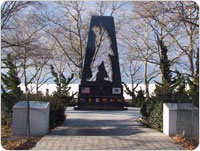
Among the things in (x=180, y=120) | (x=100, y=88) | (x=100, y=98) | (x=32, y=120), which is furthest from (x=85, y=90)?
(x=180, y=120)

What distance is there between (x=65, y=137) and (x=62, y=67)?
32048 millimetres

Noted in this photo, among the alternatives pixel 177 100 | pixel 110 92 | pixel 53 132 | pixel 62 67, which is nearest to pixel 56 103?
pixel 53 132

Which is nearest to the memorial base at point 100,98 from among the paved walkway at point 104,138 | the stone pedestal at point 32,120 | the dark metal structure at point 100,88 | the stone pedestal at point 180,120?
the dark metal structure at point 100,88

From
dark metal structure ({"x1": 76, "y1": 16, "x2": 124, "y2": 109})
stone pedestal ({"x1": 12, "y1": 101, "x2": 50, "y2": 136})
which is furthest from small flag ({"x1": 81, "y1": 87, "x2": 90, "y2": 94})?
stone pedestal ({"x1": 12, "y1": 101, "x2": 50, "y2": 136})

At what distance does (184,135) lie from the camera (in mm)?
10922

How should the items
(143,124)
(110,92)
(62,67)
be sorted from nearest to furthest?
(143,124) → (110,92) → (62,67)

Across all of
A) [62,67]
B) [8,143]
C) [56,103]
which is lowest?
[8,143]

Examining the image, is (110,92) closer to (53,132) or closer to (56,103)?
(56,103)

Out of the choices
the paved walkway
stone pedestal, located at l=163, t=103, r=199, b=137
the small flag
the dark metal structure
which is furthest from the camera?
the small flag

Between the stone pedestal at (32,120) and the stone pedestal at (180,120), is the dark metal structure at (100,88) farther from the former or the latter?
the stone pedestal at (180,120)

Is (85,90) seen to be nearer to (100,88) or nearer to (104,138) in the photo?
(100,88)

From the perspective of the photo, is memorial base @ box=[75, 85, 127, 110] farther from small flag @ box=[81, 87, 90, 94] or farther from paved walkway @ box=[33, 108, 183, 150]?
paved walkway @ box=[33, 108, 183, 150]

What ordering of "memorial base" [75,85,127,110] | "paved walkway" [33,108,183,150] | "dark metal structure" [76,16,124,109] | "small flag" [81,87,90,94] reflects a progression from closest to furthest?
"paved walkway" [33,108,183,150] < "memorial base" [75,85,127,110] < "dark metal structure" [76,16,124,109] < "small flag" [81,87,90,94]

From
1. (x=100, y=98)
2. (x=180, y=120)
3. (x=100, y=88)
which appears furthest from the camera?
(x=100, y=88)
